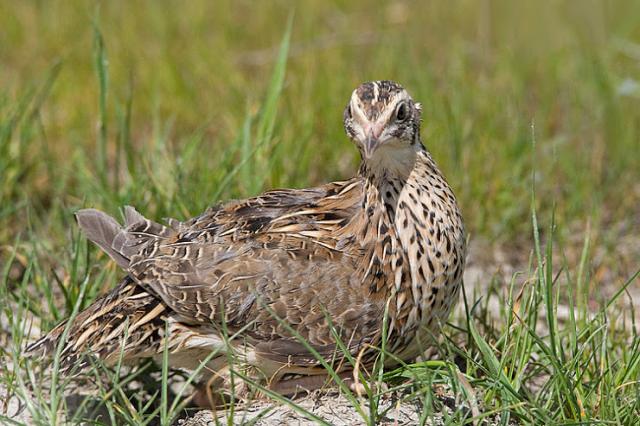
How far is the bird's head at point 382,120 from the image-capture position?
3.92 meters

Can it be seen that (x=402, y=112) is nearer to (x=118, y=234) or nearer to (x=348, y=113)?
(x=348, y=113)

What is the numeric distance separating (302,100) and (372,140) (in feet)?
10.1

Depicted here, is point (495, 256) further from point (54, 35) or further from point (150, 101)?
point (54, 35)

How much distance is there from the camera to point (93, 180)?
568 centimetres

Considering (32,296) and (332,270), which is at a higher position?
(332,270)

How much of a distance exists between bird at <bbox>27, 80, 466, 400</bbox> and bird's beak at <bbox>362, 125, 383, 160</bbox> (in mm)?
66

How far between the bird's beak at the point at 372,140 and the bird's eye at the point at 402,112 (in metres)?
0.13

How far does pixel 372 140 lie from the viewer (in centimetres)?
389

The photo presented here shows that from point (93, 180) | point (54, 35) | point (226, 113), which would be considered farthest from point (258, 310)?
point (54, 35)

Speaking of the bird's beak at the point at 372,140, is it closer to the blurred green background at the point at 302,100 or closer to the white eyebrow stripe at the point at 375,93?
the white eyebrow stripe at the point at 375,93

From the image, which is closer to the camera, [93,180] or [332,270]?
[332,270]

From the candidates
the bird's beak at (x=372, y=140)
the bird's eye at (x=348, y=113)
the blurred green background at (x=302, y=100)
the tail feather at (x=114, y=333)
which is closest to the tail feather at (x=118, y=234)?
the tail feather at (x=114, y=333)

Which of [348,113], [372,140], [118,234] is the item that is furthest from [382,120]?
[118,234]

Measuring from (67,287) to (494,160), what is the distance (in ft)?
8.92
